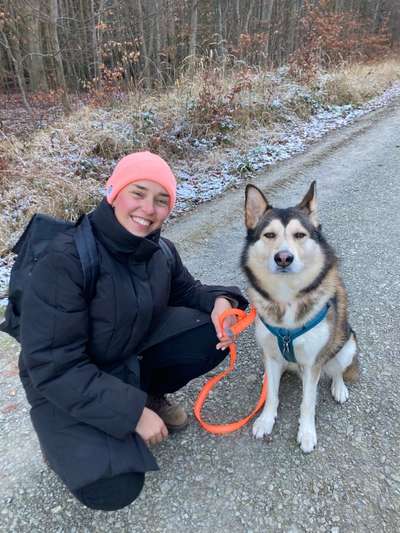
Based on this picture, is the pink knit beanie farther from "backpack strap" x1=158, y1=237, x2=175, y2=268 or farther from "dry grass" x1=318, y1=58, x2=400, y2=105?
"dry grass" x1=318, y1=58, x2=400, y2=105

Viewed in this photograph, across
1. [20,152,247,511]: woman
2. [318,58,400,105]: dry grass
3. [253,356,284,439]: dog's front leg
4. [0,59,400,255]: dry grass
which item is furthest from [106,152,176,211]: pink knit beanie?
[318,58,400,105]: dry grass

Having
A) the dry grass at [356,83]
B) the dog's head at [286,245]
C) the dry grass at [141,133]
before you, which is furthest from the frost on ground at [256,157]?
the dog's head at [286,245]

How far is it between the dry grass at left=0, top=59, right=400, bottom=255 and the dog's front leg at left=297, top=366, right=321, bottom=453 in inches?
128

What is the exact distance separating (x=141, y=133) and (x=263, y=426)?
187 inches

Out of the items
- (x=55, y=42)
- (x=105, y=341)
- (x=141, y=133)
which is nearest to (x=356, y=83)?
(x=141, y=133)

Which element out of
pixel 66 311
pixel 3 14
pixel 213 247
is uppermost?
pixel 3 14

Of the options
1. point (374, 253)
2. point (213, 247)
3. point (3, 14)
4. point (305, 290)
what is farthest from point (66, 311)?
point (3, 14)

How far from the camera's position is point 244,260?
7.04ft

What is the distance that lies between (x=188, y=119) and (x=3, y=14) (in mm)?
3538

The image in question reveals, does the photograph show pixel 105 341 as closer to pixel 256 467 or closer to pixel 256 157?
pixel 256 467

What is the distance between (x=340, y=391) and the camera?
2338mm

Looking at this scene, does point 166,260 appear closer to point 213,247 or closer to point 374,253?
point 213,247

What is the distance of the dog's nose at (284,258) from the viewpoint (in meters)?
1.89

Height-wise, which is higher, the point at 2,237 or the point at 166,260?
the point at 166,260
